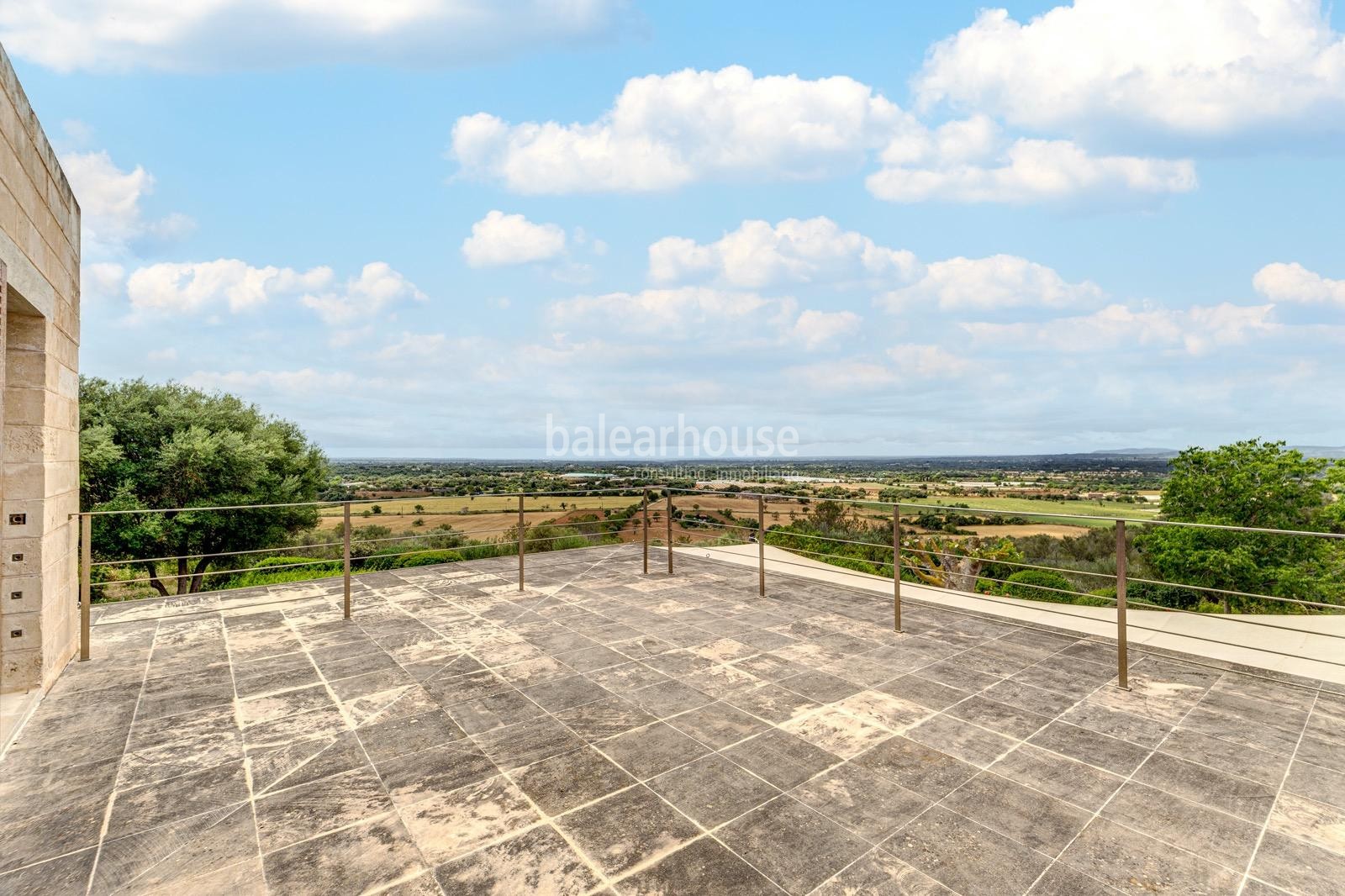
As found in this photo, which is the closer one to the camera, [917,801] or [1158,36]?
[917,801]

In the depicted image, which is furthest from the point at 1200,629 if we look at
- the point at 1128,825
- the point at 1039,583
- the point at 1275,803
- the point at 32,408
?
the point at 32,408

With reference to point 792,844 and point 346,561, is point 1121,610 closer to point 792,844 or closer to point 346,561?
point 792,844

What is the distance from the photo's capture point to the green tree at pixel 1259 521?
12328 mm

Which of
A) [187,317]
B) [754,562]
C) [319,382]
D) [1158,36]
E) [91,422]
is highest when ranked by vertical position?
[1158,36]

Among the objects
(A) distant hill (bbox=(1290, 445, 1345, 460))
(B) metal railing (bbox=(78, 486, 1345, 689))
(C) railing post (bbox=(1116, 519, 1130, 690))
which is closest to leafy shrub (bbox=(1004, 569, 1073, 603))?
(B) metal railing (bbox=(78, 486, 1345, 689))

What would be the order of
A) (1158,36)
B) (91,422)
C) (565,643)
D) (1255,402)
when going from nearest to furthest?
(565,643) → (1158,36) → (91,422) → (1255,402)

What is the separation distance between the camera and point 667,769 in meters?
2.34

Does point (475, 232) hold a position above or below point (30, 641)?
above

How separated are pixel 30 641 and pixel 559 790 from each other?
11.3 feet

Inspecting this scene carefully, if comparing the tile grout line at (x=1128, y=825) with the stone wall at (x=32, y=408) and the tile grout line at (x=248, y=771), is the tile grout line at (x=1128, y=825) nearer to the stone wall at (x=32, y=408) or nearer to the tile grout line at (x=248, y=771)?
the tile grout line at (x=248, y=771)

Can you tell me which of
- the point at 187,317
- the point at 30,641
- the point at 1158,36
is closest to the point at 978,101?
the point at 1158,36

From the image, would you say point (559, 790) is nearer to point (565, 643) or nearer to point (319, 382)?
point (565, 643)

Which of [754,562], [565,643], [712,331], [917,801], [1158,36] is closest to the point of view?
[917,801]

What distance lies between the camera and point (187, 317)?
52.2 feet
